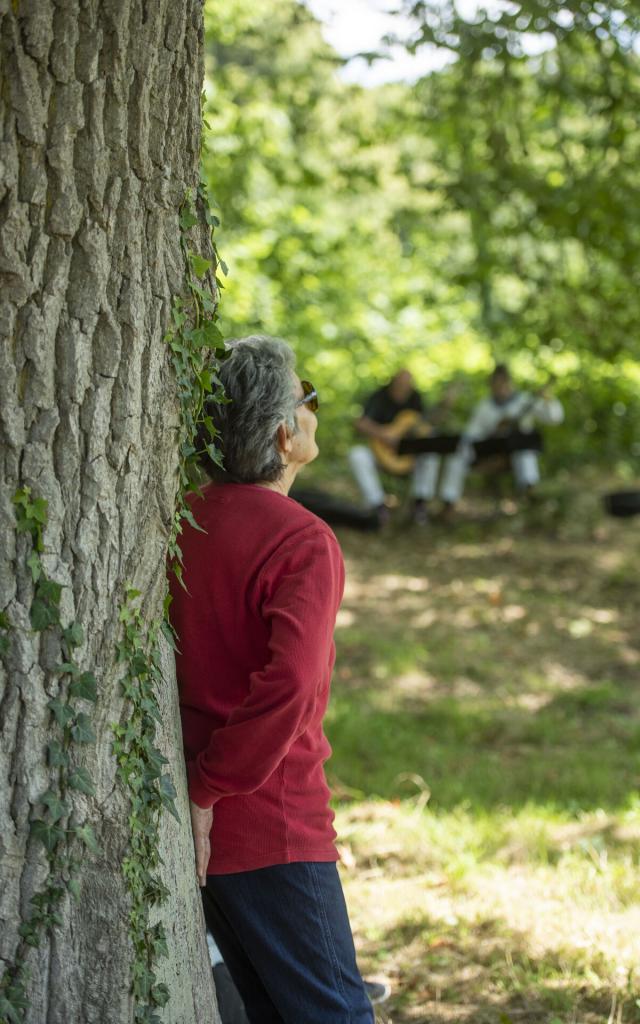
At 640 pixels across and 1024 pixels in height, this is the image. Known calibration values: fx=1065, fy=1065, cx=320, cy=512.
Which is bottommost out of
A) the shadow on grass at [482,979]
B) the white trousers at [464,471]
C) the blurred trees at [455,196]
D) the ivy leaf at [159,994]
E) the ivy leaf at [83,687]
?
the shadow on grass at [482,979]

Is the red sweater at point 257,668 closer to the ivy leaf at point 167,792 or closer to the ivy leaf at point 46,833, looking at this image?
the ivy leaf at point 167,792

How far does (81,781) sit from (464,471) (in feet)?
34.0

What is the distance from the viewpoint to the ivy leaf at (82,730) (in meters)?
2.03

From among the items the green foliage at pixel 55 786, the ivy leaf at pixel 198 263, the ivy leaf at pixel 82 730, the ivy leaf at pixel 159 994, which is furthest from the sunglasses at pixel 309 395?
the ivy leaf at pixel 159 994

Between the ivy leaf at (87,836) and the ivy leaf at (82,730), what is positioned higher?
the ivy leaf at (82,730)

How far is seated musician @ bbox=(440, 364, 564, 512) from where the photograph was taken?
1194cm

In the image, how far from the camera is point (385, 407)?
12.2 meters

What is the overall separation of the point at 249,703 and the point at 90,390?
0.70 meters

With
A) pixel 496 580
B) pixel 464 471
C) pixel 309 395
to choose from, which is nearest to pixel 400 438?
pixel 464 471

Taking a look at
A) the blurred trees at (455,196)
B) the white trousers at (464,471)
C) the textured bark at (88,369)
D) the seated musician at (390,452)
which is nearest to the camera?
the textured bark at (88,369)

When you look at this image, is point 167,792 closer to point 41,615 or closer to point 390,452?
point 41,615

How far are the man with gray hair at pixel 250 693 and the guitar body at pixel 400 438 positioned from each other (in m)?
9.64

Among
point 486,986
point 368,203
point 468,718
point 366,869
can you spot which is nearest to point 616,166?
point 468,718

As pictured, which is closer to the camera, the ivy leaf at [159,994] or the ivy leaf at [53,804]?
the ivy leaf at [53,804]
